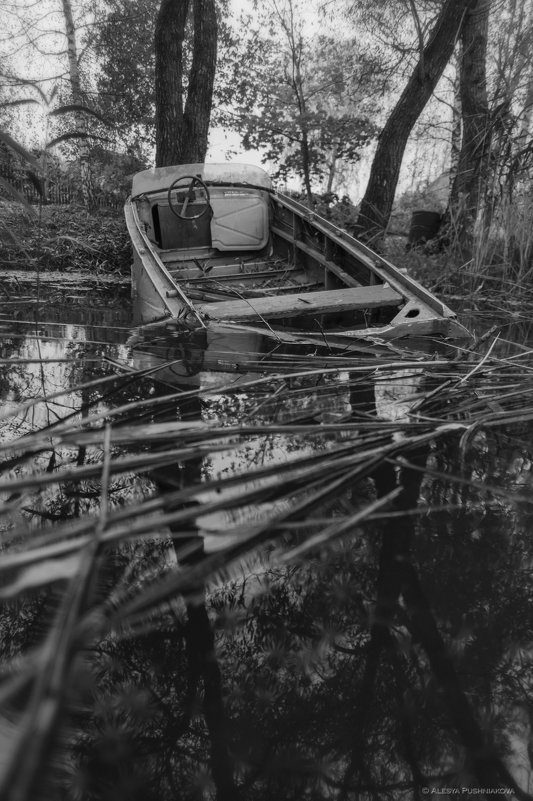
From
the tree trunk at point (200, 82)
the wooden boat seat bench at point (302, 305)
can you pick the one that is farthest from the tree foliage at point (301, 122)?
the wooden boat seat bench at point (302, 305)

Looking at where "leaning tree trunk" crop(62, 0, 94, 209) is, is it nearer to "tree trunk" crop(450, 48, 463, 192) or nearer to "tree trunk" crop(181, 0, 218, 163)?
"tree trunk" crop(181, 0, 218, 163)

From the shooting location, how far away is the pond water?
0.65 m

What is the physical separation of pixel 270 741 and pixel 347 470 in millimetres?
542

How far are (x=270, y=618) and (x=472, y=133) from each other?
621 centimetres

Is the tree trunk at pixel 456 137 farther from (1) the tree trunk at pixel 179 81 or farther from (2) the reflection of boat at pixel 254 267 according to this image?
(1) the tree trunk at pixel 179 81

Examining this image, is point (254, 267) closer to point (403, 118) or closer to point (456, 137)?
point (403, 118)

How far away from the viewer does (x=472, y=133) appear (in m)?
5.70

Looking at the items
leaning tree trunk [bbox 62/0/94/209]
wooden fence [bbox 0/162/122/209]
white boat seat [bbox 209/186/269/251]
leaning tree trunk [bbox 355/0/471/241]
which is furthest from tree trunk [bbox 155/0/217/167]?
wooden fence [bbox 0/162/122/209]

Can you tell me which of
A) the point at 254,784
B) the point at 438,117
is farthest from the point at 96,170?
the point at 254,784

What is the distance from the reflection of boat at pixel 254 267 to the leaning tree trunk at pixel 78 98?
701 cm

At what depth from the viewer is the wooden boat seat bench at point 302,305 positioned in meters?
3.09

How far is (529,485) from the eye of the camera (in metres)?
1.35

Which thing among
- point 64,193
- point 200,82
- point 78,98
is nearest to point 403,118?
point 200,82

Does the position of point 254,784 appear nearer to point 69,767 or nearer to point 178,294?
point 69,767
